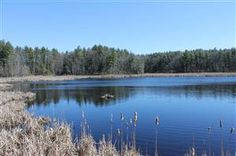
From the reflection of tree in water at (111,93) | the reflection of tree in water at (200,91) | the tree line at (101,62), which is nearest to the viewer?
the reflection of tree in water at (111,93)

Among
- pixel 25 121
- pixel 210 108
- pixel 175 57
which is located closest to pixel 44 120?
pixel 25 121

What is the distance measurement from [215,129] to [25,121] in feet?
36.2

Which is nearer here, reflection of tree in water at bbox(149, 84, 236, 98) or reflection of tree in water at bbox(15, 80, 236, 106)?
reflection of tree in water at bbox(15, 80, 236, 106)

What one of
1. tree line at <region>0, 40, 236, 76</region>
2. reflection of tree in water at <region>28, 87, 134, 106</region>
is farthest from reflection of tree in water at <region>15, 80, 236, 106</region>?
tree line at <region>0, 40, 236, 76</region>

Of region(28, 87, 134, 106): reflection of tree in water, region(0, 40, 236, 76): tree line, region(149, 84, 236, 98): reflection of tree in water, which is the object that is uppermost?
region(0, 40, 236, 76): tree line

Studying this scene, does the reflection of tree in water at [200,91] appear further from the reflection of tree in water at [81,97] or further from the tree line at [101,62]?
the tree line at [101,62]

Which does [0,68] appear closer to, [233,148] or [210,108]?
[210,108]

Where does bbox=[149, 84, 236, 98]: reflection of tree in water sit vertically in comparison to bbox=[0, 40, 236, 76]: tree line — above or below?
below

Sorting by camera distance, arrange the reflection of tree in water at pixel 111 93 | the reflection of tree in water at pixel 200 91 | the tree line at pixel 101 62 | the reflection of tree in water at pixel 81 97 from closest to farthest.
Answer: the reflection of tree in water at pixel 81 97, the reflection of tree in water at pixel 111 93, the reflection of tree in water at pixel 200 91, the tree line at pixel 101 62

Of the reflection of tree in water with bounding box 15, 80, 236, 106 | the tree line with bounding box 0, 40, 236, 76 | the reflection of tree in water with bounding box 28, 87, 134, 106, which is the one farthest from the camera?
the tree line with bounding box 0, 40, 236, 76

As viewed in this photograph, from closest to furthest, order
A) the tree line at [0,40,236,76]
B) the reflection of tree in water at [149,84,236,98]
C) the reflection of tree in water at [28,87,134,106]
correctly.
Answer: the reflection of tree in water at [28,87,134,106] → the reflection of tree in water at [149,84,236,98] → the tree line at [0,40,236,76]

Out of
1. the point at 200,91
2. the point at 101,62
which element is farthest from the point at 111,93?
the point at 101,62

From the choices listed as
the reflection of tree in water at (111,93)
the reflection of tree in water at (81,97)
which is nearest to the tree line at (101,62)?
the reflection of tree in water at (111,93)

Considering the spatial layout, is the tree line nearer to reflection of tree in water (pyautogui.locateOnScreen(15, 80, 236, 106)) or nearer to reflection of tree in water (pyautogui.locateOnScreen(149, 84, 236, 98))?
→ reflection of tree in water (pyautogui.locateOnScreen(15, 80, 236, 106))
